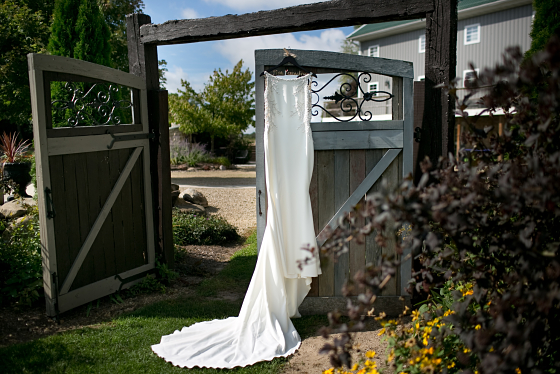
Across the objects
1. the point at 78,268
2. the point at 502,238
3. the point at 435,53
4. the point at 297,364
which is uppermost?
the point at 435,53

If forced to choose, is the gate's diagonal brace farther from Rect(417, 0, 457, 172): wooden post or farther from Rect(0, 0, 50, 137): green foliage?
Rect(0, 0, 50, 137): green foliage

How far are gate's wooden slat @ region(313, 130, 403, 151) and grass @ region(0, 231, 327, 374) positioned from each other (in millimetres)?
1593

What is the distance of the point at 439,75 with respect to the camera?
3.79m

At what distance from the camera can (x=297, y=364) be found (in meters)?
3.29

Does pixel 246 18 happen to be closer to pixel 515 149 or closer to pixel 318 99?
pixel 318 99

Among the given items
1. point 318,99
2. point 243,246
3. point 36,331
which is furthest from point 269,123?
point 243,246

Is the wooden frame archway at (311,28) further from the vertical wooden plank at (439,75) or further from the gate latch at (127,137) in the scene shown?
the gate latch at (127,137)

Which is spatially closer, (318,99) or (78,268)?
(318,99)

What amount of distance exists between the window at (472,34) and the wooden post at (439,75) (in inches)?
708

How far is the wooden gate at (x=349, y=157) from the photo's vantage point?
3873 millimetres

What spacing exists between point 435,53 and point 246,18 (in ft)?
5.91

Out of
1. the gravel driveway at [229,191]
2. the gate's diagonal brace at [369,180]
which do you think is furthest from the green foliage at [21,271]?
the gravel driveway at [229,191]

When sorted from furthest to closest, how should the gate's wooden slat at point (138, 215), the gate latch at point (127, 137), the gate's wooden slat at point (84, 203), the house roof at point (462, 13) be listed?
the house roof at point (462, 13)
the gate's wooden slat at point (138, 215)
the gate latch at point (127, 137)
the gate's wooden slat at point (84, 203)

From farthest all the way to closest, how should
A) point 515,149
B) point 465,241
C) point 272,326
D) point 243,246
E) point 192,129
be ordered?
point 192,129 < point 243,246 < point 272,326 < point 515,149 < point 465,241
